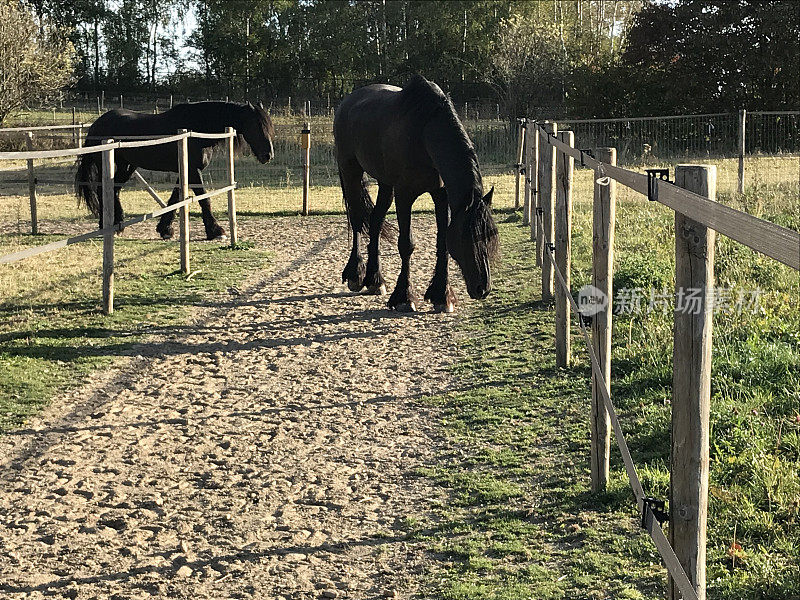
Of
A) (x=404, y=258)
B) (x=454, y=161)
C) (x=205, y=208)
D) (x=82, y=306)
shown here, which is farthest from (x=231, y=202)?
(x=454, y=161)

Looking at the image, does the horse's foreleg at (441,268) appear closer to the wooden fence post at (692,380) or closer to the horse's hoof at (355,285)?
the horse's hoof at (355,285)

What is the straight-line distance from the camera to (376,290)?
924cm

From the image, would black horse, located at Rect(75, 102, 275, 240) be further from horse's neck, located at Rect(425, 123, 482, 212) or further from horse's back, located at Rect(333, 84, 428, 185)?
horse's neck, located at Rect(425, 123, 482, 212)

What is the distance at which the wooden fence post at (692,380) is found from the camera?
2.29 meters

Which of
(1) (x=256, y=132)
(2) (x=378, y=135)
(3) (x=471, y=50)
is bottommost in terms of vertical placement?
(2) (x=378, y=135)

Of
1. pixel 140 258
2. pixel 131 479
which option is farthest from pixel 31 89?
pixel 131 479

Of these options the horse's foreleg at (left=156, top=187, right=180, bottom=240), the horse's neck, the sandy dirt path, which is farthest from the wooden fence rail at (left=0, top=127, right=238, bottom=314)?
the horse's neck

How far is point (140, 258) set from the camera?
36.1 ft

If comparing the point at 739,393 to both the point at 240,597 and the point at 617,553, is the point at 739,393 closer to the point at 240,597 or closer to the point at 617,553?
the point at 617,553

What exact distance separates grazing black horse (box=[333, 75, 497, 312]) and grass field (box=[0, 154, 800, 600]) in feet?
2.24

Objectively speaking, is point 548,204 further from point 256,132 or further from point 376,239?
point 256,132

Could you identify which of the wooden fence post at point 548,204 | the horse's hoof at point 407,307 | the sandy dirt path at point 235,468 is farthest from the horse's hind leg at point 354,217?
the wooden fence post at point 548,204

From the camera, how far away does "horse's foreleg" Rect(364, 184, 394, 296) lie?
9.10 m

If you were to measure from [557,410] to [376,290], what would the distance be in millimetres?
3922
